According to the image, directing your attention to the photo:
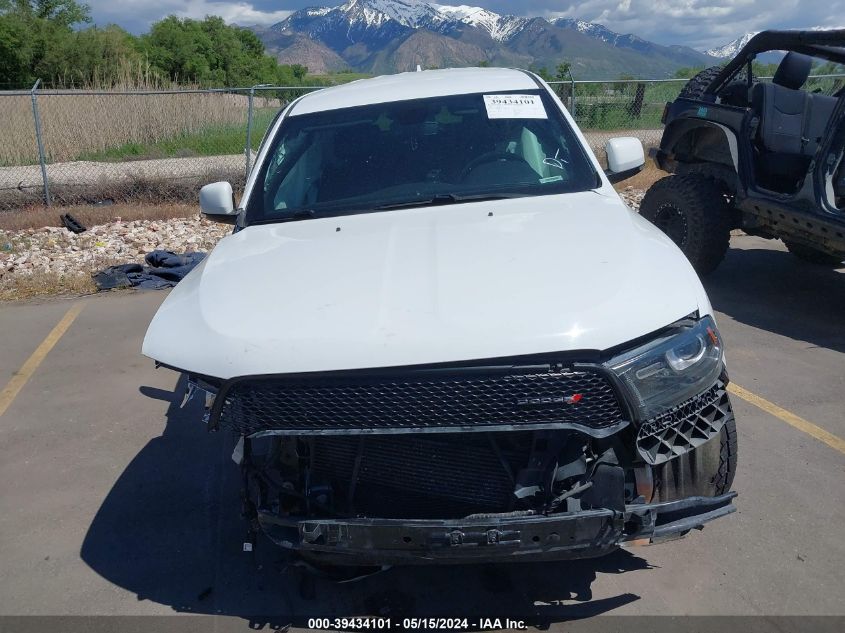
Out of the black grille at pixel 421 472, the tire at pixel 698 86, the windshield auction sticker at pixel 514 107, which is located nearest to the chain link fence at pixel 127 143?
the tire at pixel 698 86

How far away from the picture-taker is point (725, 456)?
2820mm

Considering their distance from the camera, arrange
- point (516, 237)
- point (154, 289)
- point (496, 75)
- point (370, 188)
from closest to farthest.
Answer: point (516, 237) < point (370, 188) < point (496, 75) < point (154, 289)

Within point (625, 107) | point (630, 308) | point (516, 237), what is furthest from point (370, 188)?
point (625, 107)

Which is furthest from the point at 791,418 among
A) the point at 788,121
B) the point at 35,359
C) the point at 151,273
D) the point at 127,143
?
the point at 127,143

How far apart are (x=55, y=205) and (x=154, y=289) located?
17.1 feet

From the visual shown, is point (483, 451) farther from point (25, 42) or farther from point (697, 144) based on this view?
point (25, 42)

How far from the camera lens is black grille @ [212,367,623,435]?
2.29 m

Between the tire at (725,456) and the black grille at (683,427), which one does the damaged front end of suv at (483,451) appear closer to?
the black grille at (683,427)

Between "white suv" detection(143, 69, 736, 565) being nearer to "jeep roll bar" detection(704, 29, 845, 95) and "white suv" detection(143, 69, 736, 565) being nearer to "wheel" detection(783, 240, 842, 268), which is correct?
"jeep roll bar" detection(704, 29, 845, 95)

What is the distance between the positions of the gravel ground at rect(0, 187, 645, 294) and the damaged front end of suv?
5851 millimetres

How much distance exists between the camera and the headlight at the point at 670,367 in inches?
91.9

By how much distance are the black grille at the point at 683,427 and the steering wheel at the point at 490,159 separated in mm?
1660

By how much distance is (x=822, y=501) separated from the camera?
3.46 m

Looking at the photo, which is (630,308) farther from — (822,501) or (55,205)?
(55,205)
